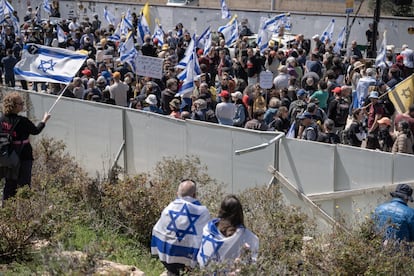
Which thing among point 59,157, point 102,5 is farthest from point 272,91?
point 102,5

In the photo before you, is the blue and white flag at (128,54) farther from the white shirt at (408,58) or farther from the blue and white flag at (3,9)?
the blue and white flag at (3,9)

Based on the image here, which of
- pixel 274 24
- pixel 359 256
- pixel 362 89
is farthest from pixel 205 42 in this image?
pixel 359 256

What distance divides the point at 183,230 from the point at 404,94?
7.25m

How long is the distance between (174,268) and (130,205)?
2.72 meters

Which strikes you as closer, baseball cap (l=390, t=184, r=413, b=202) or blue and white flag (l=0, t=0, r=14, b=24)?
baseball cap (l=390, t=184, r=413, b=202)

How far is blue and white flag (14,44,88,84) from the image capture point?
12.4m

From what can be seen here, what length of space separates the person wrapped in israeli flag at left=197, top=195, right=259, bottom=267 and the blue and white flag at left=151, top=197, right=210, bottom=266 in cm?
50

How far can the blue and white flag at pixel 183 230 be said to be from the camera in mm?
6941

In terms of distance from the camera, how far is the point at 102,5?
116 feet

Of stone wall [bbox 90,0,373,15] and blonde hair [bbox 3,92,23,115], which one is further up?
blonde hair [bbox 3,92,23,115]

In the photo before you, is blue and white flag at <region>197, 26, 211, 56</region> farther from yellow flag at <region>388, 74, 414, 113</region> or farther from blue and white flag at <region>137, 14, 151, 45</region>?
yellow flag at <region>388, 74, 414, 113</region>

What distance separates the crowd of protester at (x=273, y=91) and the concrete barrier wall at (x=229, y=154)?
90 cm

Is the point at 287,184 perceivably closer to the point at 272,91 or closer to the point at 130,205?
the point at 130,205

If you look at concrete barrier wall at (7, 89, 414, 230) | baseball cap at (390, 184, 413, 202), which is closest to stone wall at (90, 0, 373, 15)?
concrete barrier wall at (7, 89, 414, 230)
